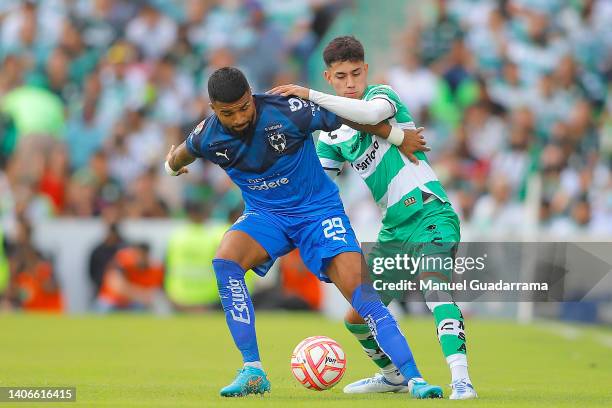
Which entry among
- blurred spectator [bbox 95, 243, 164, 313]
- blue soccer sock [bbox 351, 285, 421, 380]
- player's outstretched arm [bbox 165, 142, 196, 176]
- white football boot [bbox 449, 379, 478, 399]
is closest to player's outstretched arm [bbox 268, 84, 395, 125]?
player's outstretched arm [bbox 165, 142, 196, 176]

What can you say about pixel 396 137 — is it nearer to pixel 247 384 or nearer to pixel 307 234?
pixel 307 234

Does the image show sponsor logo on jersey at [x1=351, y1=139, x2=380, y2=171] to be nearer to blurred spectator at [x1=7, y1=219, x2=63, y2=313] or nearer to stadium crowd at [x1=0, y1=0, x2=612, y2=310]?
stadium crowd at [x1=0, y1=0, x2=612, y2=310]

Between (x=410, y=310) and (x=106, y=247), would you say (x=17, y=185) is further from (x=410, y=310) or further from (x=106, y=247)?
(x=410, y=310)

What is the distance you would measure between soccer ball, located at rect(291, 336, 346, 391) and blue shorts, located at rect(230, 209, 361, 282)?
1.89 ft

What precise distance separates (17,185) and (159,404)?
14.0 meters

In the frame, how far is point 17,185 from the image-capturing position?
21516mm

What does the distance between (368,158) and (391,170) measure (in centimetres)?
21

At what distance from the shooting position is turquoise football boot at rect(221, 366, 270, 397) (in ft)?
28.7

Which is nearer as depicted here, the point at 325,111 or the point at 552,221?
the point at 325,111

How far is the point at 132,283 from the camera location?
21.0 m

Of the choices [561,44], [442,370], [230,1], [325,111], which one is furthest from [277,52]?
[325,111]

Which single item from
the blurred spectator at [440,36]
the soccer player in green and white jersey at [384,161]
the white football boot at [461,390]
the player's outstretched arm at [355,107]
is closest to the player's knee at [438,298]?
the soccer player in green and white jersey at [384,161]

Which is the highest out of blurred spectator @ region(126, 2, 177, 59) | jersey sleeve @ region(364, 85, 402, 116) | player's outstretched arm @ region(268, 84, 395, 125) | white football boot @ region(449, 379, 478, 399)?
blurred spectator @ region(126, 2, 177, 59)

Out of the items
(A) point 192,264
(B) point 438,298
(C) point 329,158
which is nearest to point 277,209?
(C) point 329,158
